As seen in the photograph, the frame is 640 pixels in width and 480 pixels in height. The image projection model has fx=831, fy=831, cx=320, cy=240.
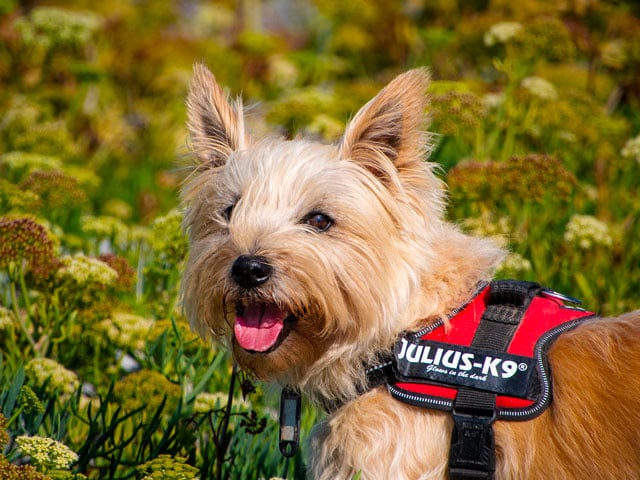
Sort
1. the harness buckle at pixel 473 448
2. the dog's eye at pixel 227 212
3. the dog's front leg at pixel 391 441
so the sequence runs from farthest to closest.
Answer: the dog's eye at pixel 227 212, the dog's front leg at pixel 391 441, the harness buckle at pixel 473 448

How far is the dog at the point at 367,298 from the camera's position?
2.75 metres

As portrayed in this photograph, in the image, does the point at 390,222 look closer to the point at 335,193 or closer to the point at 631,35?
the point at 335,193

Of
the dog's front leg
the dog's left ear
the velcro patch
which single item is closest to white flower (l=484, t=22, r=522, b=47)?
the dog's left ear

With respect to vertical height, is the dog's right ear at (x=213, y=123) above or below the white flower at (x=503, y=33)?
below

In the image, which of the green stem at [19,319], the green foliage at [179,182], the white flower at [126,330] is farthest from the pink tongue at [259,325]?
the green stem at [19,319]

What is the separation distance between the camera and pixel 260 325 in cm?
305

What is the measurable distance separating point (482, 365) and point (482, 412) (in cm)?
16

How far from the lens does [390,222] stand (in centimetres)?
315

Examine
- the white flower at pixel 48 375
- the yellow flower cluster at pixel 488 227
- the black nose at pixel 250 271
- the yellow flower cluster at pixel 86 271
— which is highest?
the black nose at pixel 250 271

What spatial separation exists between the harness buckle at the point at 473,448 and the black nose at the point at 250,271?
828mm

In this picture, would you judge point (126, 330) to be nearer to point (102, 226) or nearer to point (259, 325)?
point (102, 226)

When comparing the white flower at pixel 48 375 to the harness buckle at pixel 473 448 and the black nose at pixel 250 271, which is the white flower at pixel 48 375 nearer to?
the black nose at pixel 250 271

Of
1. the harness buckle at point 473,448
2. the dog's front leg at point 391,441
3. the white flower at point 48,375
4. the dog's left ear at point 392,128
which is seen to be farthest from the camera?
the white flower at point 48,375

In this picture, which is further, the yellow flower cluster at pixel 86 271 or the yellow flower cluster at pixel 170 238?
the yellow flower cluster at pixel 170 238
